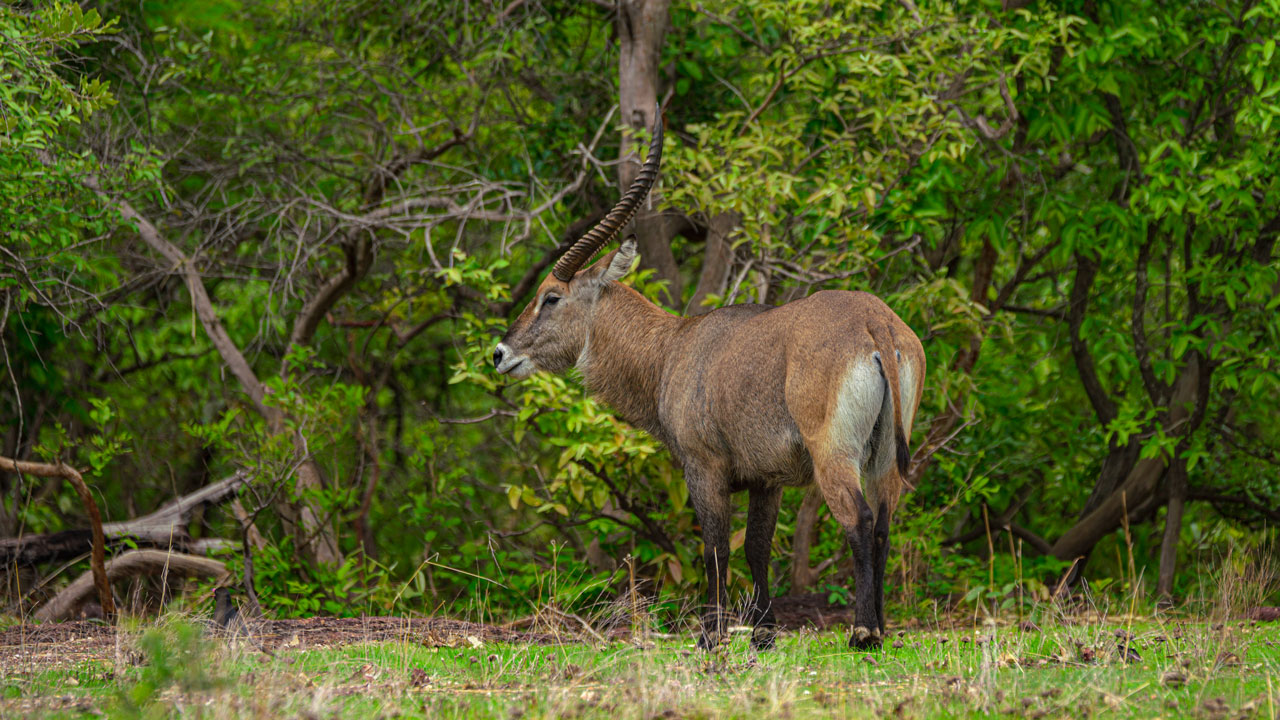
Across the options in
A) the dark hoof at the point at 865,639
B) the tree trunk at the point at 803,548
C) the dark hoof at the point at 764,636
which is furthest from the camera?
the tree trunk at the point at 803,548

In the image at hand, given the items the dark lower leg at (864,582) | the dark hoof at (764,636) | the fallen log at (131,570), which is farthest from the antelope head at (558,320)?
the fallen log at (131,570)

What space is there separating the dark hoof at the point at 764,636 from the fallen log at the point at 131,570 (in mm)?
5001

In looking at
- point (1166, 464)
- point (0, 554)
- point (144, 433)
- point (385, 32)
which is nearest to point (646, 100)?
point (385, 32)

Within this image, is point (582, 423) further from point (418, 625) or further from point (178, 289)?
point (178, 289)

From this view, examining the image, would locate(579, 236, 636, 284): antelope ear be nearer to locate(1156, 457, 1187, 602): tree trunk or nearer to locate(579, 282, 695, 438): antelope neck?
locate(579, 282, 695, 438): antelope neck

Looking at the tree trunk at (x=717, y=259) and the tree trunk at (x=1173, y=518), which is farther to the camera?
the tree trunk at (x=1173, y=518)

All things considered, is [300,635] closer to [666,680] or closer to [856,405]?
[666,680]

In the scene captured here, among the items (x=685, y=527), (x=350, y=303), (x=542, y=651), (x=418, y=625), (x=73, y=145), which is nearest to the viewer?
(x=542, y=651)

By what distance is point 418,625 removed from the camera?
23.4ft

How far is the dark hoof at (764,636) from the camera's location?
648cm

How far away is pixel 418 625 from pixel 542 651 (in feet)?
4.45

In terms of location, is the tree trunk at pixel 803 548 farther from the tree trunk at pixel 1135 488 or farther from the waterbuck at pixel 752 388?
the tree trunk at pixel 1135 488

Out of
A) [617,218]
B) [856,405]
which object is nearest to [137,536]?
[617,218]

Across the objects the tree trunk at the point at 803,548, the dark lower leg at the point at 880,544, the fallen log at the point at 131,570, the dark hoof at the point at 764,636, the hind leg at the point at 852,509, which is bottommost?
the fallen log at the point at 131,570
